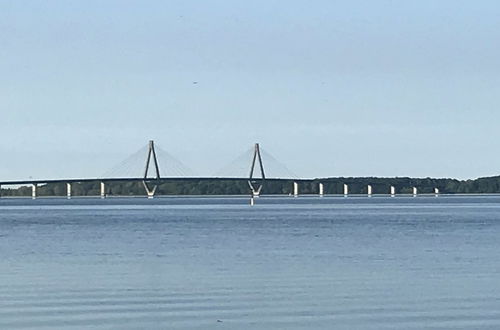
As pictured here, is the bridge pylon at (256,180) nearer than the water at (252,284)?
No

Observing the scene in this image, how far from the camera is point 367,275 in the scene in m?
29.4

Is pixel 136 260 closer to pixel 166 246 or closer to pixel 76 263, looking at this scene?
pixel 76 263

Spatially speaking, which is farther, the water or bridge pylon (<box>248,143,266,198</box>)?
bridge pylon (<box>248,143,266,198</box>)

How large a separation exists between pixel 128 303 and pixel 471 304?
5.65 m

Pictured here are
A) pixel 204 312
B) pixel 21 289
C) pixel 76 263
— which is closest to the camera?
pixel 204 312

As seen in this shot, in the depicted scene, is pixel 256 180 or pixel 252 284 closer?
pixel 252 284

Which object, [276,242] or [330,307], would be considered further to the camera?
[276,242]

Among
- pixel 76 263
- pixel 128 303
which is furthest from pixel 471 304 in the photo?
pixel 76 263

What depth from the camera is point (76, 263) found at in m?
34.2

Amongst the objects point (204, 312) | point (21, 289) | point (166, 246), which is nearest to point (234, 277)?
point (21, 289)

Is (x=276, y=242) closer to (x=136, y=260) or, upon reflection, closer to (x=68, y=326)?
(x=136, y=260)

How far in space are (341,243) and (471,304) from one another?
833 inches

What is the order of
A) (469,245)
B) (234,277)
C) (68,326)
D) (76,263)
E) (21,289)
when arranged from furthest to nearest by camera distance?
(469,245) < (76,263) < (234,277) < (21,289) < (68,326)

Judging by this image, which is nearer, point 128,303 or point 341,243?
point 128,303
